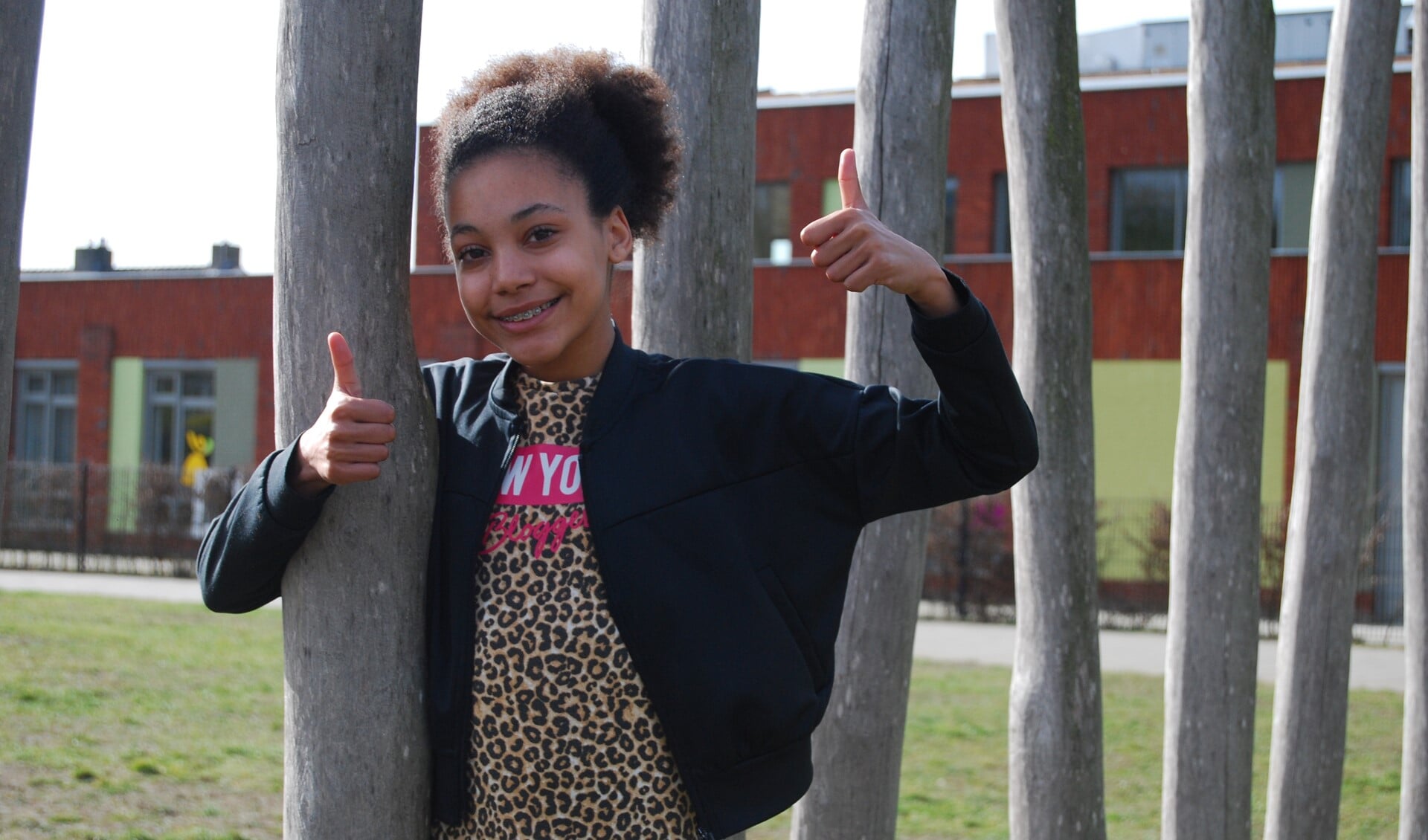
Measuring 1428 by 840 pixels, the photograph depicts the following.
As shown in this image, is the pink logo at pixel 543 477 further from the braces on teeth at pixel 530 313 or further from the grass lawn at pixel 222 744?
the grass lawn at pixel 222 744

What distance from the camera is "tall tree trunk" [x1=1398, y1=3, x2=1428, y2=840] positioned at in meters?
6.01

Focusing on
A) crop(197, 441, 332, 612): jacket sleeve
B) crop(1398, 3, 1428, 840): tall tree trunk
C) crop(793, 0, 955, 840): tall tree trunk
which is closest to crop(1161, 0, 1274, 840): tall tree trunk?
crop(793, 0, 955, 840): tall tree trunk

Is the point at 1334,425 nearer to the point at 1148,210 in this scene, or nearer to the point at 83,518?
the point at 1148,210

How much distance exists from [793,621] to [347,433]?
72 cm

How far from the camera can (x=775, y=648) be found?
2.22 meters

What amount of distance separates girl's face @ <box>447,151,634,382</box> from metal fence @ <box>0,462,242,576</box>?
68.7ft

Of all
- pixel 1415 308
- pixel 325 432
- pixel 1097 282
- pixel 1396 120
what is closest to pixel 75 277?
pixel 1097 282

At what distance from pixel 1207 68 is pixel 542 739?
132 inches

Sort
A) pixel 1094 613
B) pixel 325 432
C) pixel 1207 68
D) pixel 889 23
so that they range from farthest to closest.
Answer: pixel 1207 68 → pixel 1094 613 → pixel 889 23 → pixel 325 432

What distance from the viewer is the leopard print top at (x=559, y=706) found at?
7.22ft

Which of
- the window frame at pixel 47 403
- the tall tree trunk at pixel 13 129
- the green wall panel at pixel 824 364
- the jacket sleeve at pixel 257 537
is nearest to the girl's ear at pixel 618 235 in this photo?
the jacket sleeve at pixel 257 537

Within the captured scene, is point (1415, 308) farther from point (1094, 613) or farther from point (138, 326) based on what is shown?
point (138, 326)

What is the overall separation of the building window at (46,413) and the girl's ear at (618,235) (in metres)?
28.3

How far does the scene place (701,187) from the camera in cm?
299
